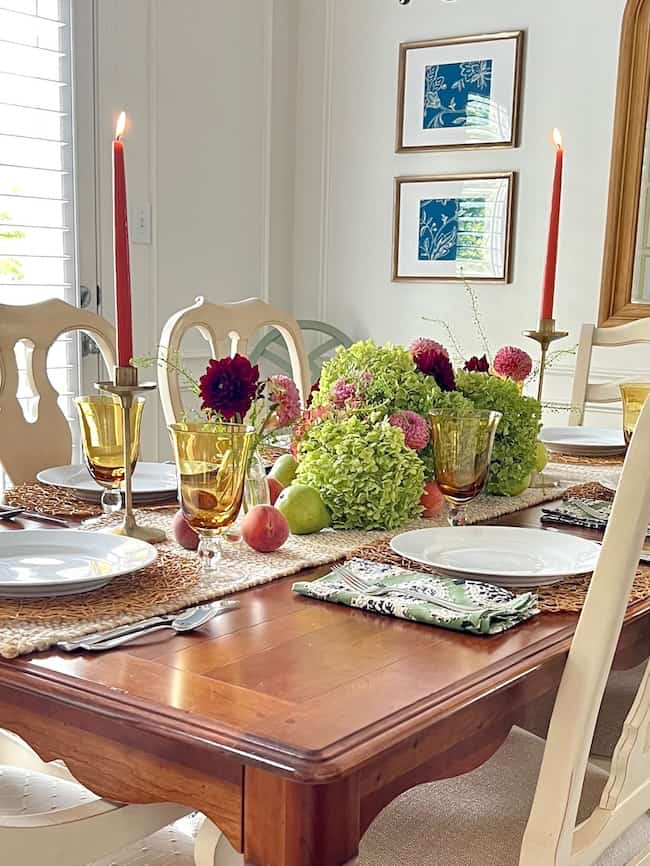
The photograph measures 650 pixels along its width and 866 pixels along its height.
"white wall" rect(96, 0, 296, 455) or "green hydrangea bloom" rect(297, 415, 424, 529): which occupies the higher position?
"white wall" rect(96, 0, 296, 455)

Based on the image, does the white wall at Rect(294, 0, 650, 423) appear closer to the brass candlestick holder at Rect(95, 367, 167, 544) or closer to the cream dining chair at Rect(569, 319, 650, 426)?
the cream dining chair at Rect(569, 319, 650, 426)

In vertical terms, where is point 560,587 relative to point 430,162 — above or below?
below

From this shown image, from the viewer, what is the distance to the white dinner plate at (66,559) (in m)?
1.15

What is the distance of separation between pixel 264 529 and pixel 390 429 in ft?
0.85

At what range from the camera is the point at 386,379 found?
5.42ft

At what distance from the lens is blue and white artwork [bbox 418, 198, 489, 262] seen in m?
3.69

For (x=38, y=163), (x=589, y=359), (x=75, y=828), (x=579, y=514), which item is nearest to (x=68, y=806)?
(x=75, y=828)

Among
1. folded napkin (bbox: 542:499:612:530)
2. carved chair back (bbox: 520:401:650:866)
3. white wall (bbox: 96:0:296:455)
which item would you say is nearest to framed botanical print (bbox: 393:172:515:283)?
white wall (bbox: 96:0:296:455)

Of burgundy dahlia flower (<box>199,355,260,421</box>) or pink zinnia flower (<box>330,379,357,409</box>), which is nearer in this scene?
burgundy dahlia flower (<box>199,355,260,421</box>)

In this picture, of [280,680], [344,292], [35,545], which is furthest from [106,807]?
[344,292]

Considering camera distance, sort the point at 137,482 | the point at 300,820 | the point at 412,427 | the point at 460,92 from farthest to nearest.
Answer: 1. the point at 460,92
2. the point at 137,482
3. the point at 412,427
4. the point at 300,820

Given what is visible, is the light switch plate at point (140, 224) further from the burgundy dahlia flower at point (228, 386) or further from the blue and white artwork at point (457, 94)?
the burgundy dahlia flower at point (228, 386)

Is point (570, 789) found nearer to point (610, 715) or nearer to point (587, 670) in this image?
point (587, 670)

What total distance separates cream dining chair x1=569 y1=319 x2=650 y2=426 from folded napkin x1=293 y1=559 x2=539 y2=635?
1.56 metres
